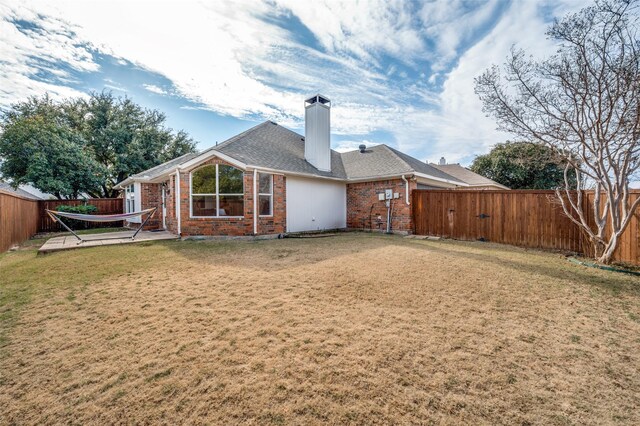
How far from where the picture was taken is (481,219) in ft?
30.4

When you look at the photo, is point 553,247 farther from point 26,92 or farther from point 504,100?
point 26,92

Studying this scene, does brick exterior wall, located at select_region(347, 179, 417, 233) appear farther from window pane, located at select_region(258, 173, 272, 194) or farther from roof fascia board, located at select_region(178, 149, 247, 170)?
roof fascia board, located at select_region(178, 149, 247, 170)

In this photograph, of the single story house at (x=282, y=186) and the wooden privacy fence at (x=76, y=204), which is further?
the wooden privacy fence at (x=76, y=204)

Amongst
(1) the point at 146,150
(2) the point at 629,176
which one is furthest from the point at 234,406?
(1) the point at 146,150

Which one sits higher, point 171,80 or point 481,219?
point 171,80

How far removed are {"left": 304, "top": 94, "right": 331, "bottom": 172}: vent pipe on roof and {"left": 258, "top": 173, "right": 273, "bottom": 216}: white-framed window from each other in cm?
320

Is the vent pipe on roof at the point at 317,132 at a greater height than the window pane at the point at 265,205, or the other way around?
the vent pipe on roof at the point at 317,132

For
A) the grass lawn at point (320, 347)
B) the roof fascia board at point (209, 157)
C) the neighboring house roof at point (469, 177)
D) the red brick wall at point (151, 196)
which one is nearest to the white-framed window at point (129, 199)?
the red brick wall at point (151, 196)

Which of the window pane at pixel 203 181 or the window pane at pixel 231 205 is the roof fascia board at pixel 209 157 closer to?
the window pane at pixel 203 181

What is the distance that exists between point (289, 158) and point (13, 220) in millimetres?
9796

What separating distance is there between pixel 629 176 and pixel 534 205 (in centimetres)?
243

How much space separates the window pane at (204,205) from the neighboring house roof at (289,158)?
4.02 feet

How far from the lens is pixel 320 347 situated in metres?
2.50

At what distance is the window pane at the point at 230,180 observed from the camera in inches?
377
